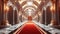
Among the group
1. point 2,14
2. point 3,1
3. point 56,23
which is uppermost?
point 3,1

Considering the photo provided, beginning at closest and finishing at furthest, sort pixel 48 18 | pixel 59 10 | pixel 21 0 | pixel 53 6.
Answer: 1. pixel 59 10
2. pixel 53 6
3. pixel 48 18
4. pixel 21 0

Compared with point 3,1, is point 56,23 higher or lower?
lower

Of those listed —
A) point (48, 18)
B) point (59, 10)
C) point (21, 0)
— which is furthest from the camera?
point (21, 0)

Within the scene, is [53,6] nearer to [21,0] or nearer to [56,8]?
[56,8]

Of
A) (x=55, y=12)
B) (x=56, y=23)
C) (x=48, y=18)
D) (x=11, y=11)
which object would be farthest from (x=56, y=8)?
(x=11, y=11)

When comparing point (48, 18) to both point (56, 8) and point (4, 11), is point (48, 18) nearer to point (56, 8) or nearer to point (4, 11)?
point (56, 8)

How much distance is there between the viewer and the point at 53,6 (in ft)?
61.8

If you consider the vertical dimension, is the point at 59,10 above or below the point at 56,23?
above

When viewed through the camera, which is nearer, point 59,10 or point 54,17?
point 59,10

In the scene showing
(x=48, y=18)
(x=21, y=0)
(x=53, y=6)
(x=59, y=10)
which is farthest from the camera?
(x=21, y=0)

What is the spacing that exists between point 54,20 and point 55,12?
0.98m

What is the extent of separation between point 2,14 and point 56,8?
6474 mm

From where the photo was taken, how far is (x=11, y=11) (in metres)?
24.3

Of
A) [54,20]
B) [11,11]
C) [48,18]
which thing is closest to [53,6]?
[54,20]
